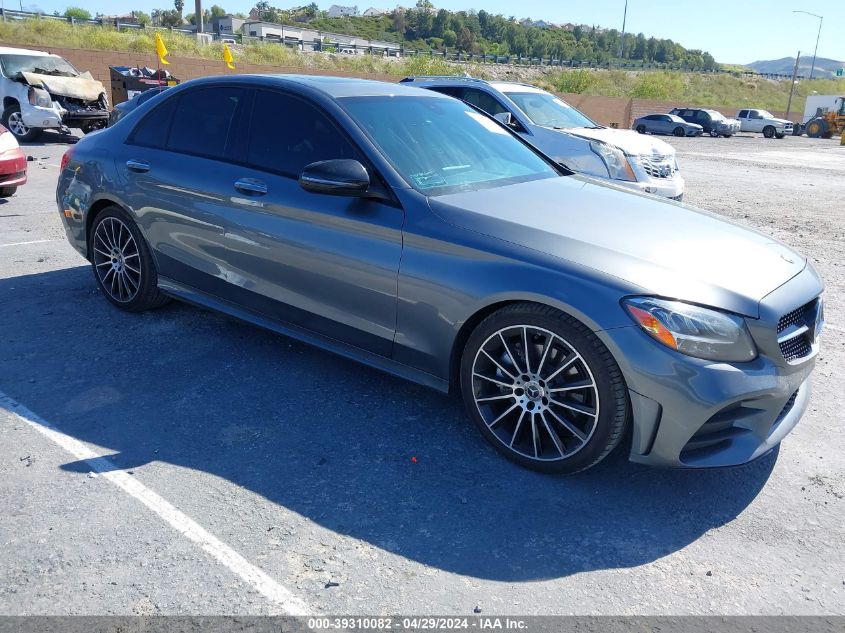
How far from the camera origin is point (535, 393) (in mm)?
3381

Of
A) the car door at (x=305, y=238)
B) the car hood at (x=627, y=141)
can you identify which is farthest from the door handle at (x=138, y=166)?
the car hood at (x=627, y=141)

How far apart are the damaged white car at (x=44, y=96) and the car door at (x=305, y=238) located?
13.7 metres

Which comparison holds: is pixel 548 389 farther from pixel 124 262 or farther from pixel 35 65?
pixel 35 65

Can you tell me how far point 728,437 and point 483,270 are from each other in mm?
1293

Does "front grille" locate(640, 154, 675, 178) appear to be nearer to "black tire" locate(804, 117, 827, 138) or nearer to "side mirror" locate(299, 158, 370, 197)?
"side mirror" locate(299, 158, 370, 197)

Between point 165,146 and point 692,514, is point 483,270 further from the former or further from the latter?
point 165,146

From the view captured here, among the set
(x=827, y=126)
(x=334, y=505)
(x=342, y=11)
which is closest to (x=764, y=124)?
(x=827, y=126)

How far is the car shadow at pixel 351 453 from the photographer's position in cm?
296

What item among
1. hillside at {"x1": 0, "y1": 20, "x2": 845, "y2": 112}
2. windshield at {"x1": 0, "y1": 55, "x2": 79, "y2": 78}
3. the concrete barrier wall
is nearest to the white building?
hillside at {"x1": 0, "y1": 20, "x2": 845, "y2": 112}

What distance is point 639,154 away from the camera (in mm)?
9406

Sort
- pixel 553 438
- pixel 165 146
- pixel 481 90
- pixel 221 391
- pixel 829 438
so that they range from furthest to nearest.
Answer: pixel 481 90 < pixel 165 146 < pixel 221 391 < pixel 829 438 < pixel 553 438

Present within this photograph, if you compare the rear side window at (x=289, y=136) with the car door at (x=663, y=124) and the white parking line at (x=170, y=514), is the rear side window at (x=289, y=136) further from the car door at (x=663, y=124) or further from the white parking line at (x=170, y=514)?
the car door at (x=663, y=124)

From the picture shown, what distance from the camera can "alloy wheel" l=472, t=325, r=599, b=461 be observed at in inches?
127

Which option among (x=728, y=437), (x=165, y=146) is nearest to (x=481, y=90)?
(x=165, y=146)
